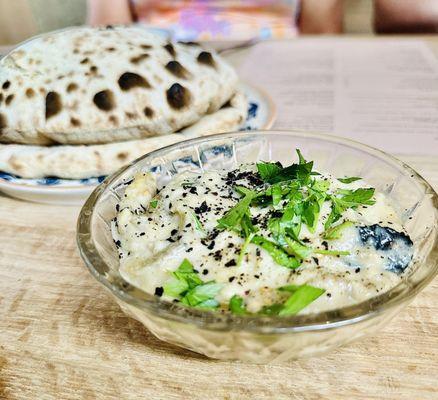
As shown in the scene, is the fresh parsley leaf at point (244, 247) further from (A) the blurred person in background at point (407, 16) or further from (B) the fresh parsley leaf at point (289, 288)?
(A) the blurred person in background at point (407, 16)

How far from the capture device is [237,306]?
593mm

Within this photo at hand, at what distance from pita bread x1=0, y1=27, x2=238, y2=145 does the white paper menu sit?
1.08ft

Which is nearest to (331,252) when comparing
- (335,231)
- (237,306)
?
(335,231)

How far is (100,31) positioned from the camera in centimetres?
131

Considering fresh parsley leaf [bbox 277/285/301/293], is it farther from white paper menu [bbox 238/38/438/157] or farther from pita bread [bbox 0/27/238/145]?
white paper menu [bbox 238/38/438/157]

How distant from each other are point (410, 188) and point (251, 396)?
1.31ft

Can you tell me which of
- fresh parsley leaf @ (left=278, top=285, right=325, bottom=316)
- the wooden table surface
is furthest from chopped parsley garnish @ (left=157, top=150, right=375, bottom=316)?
the wooden table surface

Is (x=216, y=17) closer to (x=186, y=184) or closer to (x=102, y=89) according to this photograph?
(x=102, y=89)

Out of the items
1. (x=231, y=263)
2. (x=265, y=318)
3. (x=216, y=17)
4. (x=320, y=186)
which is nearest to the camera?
(x=265, y=318)

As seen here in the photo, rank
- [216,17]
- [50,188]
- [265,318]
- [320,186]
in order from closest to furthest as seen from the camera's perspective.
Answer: [265,318] → [320,186] → [50,188] → [216,17]

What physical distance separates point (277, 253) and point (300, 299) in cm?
8

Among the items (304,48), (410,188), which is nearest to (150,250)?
(410,188)

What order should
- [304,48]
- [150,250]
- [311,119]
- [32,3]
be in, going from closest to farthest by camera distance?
[150,250], [311,119], [304,48], [32,3]

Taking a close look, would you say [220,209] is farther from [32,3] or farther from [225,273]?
[32,3]
